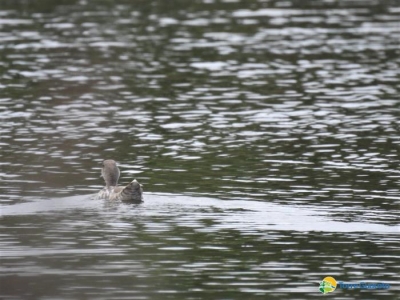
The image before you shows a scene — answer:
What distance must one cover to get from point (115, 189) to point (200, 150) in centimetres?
459

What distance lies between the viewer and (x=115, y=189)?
1931cm

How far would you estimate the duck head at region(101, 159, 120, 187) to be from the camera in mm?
19891

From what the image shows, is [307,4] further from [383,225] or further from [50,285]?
[50,285]

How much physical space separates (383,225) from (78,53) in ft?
65.1

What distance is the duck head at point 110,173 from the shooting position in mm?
19891

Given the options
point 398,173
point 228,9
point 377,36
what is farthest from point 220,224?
point 228,9

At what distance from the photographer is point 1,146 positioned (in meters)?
24.1

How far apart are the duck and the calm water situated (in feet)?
0.65
